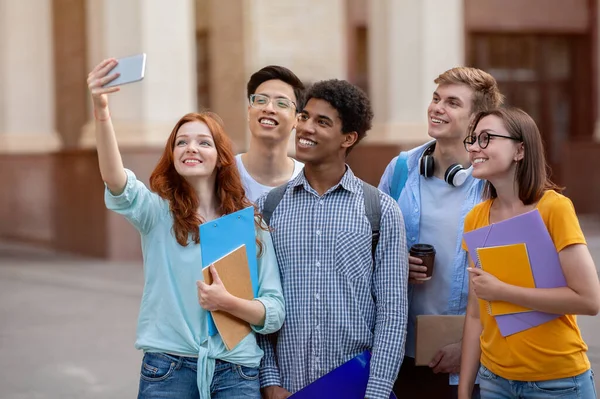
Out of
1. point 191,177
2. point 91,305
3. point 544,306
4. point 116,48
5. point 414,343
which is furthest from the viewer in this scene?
point 116,48

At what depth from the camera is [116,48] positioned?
11.5m

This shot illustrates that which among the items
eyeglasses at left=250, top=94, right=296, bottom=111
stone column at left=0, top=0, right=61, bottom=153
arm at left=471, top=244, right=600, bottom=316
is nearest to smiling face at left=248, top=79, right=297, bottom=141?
eyeglasses at left=250, top=94, right=296, bottom=111

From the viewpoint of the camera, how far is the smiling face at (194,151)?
3.31 metres

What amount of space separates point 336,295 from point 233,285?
384 millimetres

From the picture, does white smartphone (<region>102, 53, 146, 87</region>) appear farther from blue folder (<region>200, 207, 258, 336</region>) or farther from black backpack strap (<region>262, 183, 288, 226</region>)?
black backpack strap (<region>262, 183, 288, 226</region>)

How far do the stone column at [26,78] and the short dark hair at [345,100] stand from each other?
1159 centimetres

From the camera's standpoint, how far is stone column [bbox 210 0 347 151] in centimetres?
1385

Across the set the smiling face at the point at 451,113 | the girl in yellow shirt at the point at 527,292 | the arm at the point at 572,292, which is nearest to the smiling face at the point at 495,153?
the girl in yellow shirt at the point at 527,292

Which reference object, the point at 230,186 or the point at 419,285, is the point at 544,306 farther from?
the point at 230,186

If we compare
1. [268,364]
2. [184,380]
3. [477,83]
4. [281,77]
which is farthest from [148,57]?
[184,380]

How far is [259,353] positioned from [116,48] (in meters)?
8.86

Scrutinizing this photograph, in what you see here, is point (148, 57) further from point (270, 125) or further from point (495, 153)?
point (495, 153)

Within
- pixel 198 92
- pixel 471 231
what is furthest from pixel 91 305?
pixel 198 92

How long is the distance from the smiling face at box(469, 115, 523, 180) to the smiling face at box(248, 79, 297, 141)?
113 cm
